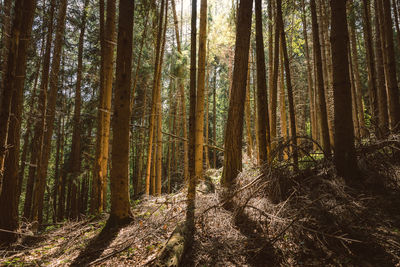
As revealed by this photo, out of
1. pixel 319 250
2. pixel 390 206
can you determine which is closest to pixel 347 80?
pixel 390 206

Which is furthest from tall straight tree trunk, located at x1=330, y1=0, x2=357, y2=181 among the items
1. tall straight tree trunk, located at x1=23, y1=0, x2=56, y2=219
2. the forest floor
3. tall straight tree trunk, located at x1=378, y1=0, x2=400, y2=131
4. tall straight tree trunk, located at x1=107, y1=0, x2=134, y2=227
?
tall straight tree trunk, located at x1=23, y1=0, x2=56, y2=219

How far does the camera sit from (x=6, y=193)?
387 cm

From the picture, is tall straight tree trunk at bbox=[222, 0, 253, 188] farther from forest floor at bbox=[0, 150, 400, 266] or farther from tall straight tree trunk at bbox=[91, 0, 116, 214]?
tall straight tree trunk at bbox=[91, 0, 116, 214]

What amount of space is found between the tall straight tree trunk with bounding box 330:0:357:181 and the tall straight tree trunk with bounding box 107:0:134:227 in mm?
3464

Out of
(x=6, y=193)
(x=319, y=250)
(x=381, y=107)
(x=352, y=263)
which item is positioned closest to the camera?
(x=352, y=263)

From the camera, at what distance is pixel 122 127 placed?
3.97m

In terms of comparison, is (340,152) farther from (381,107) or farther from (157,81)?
(157,81)

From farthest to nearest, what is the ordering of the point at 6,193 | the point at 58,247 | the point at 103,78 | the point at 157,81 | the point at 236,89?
the point at 157,81 → the point at 103,78 → the point at 236,89 → the point at 6,193 → the point at 58,247

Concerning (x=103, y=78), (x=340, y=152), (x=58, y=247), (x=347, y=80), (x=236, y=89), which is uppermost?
(x=103, y=78)

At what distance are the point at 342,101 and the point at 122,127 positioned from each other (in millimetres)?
3609

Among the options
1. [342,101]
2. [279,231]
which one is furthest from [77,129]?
[342,101]

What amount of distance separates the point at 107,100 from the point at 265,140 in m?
3.97

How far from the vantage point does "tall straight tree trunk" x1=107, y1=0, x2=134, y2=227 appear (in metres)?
3.88

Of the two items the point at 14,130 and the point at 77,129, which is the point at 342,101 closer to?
the point at 14,130
